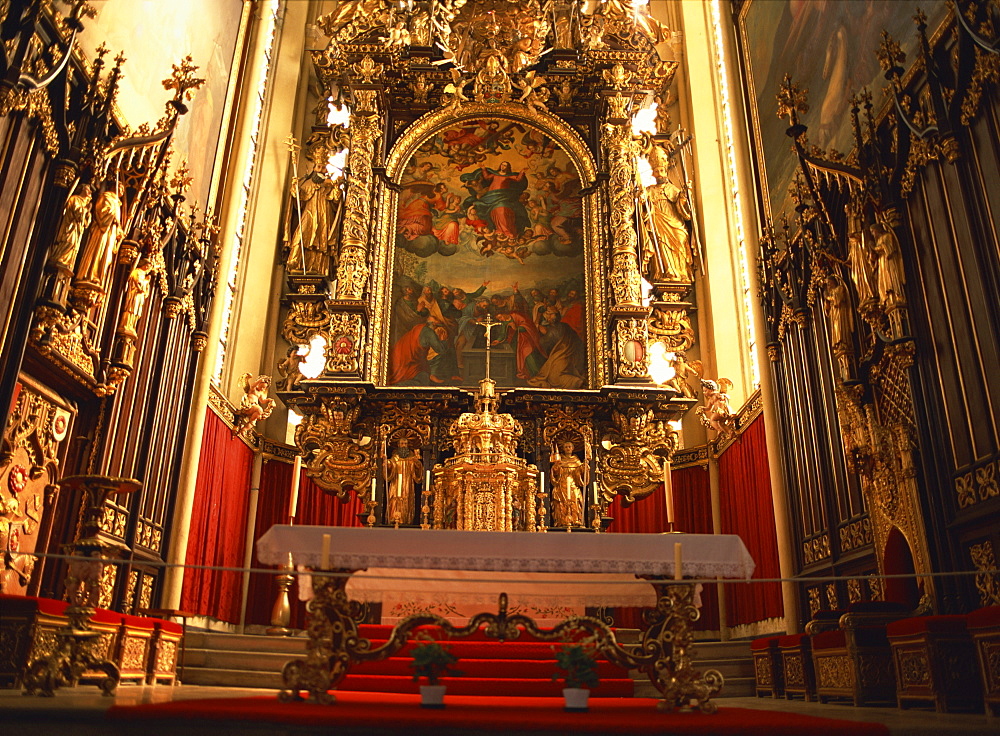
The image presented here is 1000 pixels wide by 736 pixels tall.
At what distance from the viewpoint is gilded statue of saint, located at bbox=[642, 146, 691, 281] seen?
38.1 feet

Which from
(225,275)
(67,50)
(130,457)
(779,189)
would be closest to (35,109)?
(67,50)

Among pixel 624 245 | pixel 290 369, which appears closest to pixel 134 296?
pixel 290 369

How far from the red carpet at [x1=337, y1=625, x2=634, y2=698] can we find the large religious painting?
4.68 m

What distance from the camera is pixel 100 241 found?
21.6 ft

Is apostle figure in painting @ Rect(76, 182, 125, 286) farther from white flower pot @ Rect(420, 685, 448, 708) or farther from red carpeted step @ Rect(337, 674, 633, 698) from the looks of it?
white flower pot @ Rect(420, 685, 448, 708)

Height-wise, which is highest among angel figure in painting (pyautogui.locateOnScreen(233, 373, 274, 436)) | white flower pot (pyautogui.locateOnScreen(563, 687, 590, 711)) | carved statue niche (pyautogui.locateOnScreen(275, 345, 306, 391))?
carved statue niche (pyautogui.locateOnScreen(275, 345, 306, 391))

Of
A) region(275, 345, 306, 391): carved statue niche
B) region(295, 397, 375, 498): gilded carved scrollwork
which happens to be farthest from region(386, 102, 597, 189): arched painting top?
region(295, 397, 375, 498): gilded carved scrollwork

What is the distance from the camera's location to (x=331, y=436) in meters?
10.3

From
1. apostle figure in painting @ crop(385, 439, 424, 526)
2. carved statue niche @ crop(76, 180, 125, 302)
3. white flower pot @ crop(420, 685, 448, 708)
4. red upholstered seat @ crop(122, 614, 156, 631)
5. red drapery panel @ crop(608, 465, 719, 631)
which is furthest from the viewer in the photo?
red drapery panel @ crop(608, 465, 719, 631)

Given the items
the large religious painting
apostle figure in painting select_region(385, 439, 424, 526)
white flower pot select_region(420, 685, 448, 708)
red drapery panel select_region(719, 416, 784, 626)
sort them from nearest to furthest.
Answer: white flower pot select_region(420, 685, 448, 708), red drapery panel select_region(719, 416, 784, 626), apostle figure in painting select_region(385, 439, 424, 526), the large religious painting

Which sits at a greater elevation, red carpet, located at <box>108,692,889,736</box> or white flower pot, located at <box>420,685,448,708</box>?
white flower pot, located at <box>420,685,448,708</box>

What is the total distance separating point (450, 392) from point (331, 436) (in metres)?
1.56

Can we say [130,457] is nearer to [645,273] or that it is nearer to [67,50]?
[67,50]

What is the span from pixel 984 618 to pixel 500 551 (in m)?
2.58
